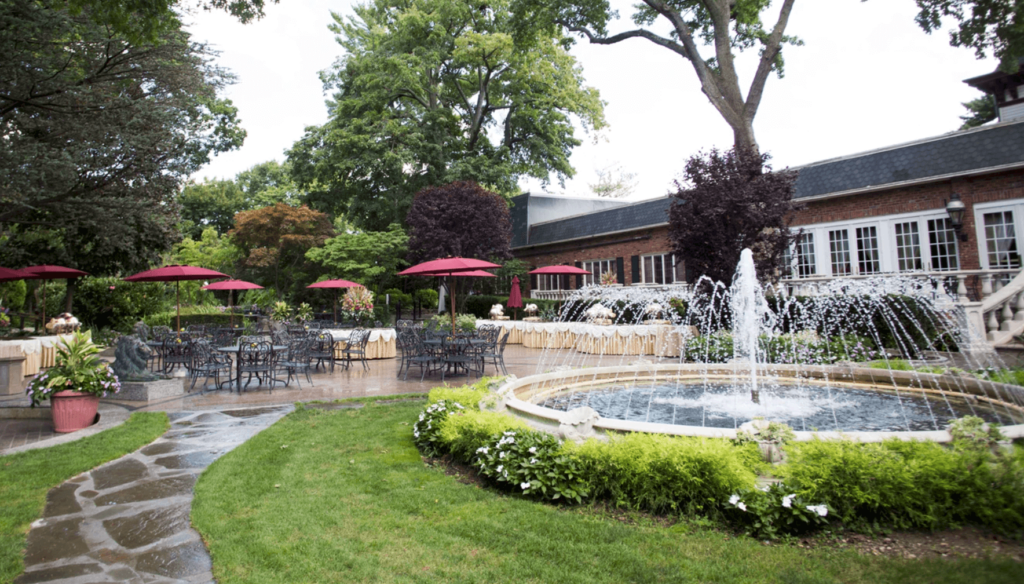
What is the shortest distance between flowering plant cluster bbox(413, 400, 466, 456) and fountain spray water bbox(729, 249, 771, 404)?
3.89 meters

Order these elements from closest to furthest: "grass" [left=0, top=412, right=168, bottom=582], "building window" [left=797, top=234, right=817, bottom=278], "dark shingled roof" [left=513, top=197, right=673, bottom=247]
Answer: "grass" [left=0, top=412, right=168, bottom=582]
"building window" [left=797, top=234, right=817, bottom=278]
"dark shingled roof" [left=513, top=197, right=673, bottom=247]

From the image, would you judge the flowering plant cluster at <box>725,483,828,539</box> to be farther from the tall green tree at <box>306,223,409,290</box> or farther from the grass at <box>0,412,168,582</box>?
the tall green tree at <box>306,223,409,290</box>

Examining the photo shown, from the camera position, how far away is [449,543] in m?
3.33

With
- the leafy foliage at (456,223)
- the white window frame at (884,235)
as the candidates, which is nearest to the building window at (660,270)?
the white window frame at (884,235)

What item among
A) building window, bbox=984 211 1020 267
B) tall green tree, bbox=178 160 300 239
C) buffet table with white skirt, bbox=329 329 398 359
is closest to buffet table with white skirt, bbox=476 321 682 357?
buffet table with white skirt, bbox=329 329 398 359

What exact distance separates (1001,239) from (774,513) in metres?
14.0

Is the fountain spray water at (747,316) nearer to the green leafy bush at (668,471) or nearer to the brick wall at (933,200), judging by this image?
the green leafy bush at (668,471)

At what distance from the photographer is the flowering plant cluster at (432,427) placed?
214 inches

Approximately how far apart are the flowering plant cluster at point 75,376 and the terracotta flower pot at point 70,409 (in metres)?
0.07

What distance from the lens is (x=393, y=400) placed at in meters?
8.52

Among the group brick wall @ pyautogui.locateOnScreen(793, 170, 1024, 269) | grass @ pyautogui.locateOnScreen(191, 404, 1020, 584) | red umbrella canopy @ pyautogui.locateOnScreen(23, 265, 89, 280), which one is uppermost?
brick wall @ pyautogui.locateOnScreen(793, 170, 1024, 269)

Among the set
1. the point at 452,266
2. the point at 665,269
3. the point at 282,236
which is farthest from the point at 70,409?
the point at 282,236

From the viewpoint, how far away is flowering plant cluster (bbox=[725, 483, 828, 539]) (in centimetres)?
329

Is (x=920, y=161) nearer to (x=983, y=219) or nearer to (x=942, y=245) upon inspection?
(x=983, y=219)
